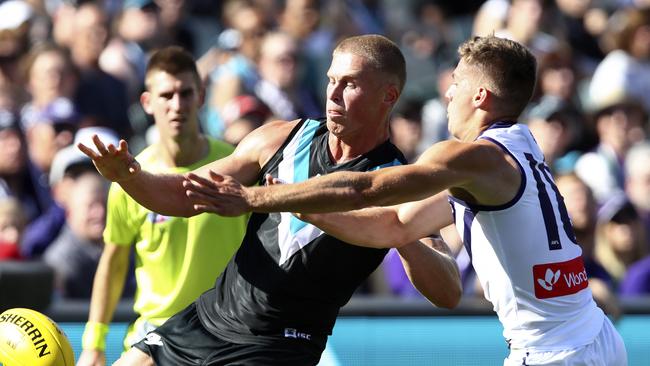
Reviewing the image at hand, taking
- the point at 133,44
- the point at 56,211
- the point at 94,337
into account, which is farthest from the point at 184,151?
the point at 133,44

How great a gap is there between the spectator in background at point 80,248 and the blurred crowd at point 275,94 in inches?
0.4

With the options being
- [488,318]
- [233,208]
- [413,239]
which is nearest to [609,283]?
[488,318]

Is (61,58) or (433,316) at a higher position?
(61,58)

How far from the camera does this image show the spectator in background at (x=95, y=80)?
11.1 m

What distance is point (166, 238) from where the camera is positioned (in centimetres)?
681

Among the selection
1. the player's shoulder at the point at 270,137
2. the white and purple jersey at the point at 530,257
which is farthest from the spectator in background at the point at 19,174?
the white and purple jersey at the point at 530,257

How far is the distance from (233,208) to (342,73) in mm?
1206

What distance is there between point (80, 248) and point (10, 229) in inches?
19.6

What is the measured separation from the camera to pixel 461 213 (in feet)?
16.8

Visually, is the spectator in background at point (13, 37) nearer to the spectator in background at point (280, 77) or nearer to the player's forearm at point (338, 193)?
the spectator in background at point (280, 77)

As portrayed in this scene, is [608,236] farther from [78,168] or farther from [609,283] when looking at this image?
[78,168]

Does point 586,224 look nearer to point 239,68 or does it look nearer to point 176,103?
point 176,103

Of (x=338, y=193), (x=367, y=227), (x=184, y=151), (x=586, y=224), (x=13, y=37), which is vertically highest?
(x=13, y=37)

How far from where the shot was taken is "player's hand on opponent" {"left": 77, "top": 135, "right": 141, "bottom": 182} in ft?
16.5
